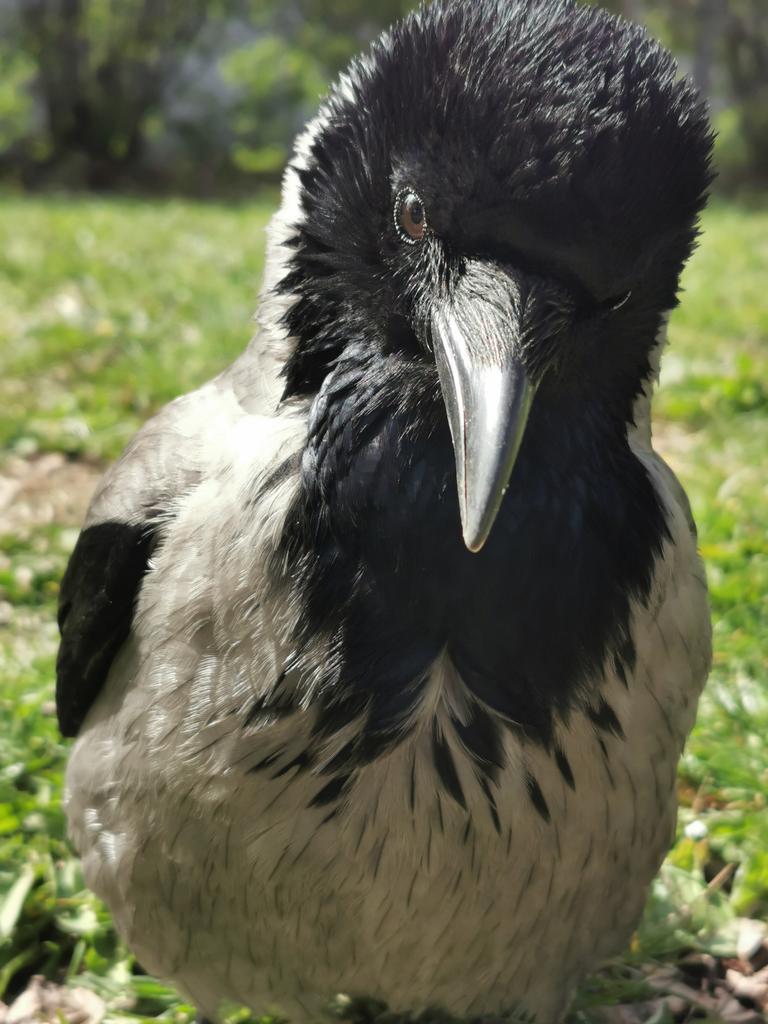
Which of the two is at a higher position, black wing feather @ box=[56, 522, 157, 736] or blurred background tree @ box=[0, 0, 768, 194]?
blurred background tree @ box=[0, 0, 768, 194]

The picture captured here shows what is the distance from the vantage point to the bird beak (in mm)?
1834

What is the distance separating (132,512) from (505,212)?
1.11 m

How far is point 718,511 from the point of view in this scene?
4828 millimetres

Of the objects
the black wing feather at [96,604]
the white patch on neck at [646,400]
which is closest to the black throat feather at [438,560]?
the white patch on neck at [646,400]

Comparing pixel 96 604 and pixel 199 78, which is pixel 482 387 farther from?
pixel 199 78

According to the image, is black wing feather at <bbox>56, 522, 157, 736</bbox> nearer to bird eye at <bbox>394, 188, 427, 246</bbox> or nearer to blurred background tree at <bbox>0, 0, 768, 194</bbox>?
bird eye at <bbox>394, 188, 427, 246</bbox>

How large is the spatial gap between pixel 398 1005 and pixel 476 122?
75.1 inches

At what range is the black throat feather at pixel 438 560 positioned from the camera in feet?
6.97

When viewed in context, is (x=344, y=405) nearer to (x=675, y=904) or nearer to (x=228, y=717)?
(x=228, y=717)

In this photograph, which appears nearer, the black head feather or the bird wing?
the black head feather

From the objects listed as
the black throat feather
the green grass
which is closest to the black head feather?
the black throat feather

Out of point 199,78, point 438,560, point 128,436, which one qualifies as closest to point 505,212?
point 438,560

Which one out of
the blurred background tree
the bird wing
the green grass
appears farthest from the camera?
the blurred background tree

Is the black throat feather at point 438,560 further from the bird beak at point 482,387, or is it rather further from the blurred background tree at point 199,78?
the blurred background tree at point 199,78
